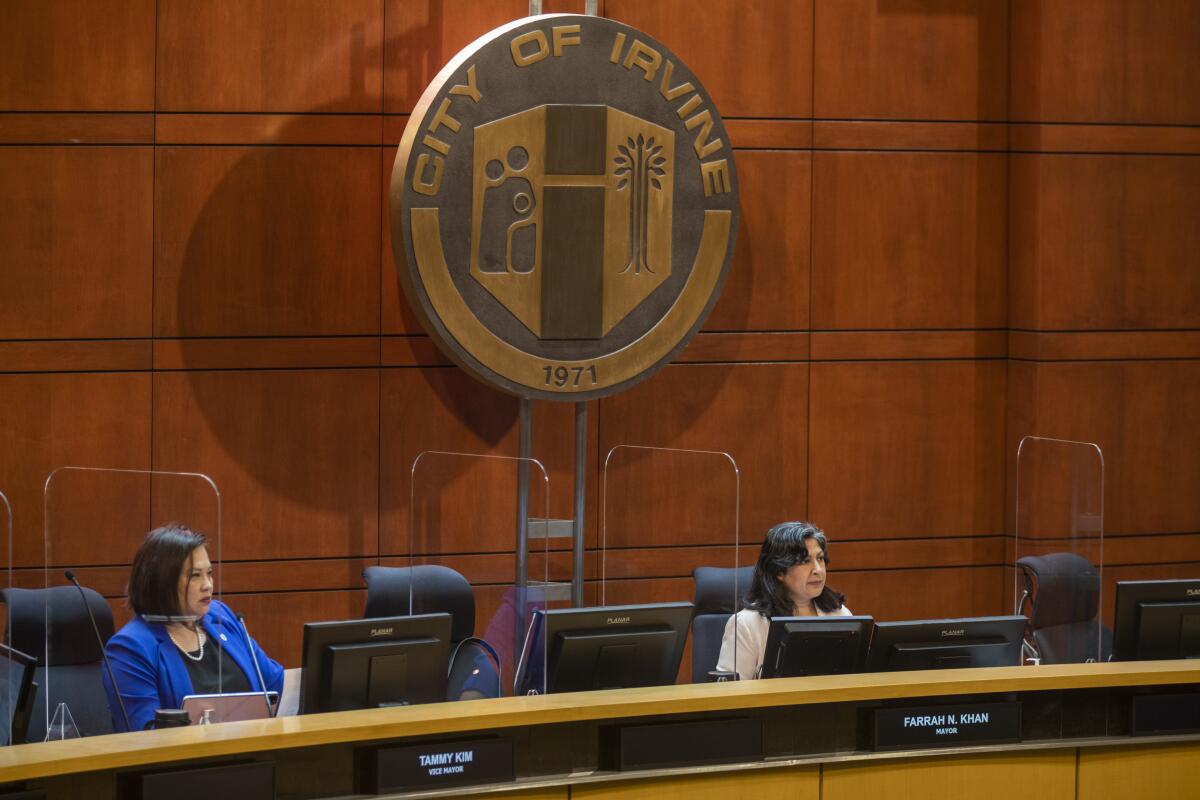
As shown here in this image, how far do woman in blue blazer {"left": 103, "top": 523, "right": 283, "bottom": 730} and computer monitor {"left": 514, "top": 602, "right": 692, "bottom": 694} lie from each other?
0.74m

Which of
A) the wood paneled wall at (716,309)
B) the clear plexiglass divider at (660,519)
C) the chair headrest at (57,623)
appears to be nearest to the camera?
the chair headrest at (57,623)

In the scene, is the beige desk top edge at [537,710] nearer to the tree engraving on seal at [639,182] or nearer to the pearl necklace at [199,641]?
the pearl necklace at [199,641]

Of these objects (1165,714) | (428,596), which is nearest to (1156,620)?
(1165,714)

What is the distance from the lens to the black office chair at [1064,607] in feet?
15.4

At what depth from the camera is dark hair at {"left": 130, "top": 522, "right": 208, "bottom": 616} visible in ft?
12.2

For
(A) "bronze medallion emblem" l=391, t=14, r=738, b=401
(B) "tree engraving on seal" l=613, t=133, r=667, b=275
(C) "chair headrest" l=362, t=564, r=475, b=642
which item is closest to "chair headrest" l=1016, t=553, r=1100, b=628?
(A) "bronze medallion emblem" l=391, t=14, r=738, b=401

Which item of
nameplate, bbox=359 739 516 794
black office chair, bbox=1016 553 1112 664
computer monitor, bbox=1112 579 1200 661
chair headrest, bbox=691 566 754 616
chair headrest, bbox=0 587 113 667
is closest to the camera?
nameplate, bbox=359 739 516 794

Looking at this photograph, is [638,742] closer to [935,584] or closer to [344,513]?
[344,513]

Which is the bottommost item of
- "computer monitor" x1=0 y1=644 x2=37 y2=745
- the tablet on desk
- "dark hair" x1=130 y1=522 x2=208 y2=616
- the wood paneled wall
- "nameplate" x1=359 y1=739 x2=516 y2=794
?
"nameplate" x1=359 y1=739 x2=516 y2=794

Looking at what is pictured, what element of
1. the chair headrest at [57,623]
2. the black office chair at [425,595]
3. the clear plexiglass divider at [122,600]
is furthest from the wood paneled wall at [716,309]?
the chair headrest at [57,623]

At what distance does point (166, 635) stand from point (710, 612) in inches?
63.4

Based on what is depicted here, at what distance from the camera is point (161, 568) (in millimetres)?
3729

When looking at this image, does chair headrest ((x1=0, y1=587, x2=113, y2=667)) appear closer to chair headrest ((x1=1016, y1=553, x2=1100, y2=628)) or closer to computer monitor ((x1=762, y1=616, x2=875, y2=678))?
computer monitor ((x1=762, y1=616, x2=875, y2=678))

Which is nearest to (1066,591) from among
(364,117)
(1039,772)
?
(1039,772)
